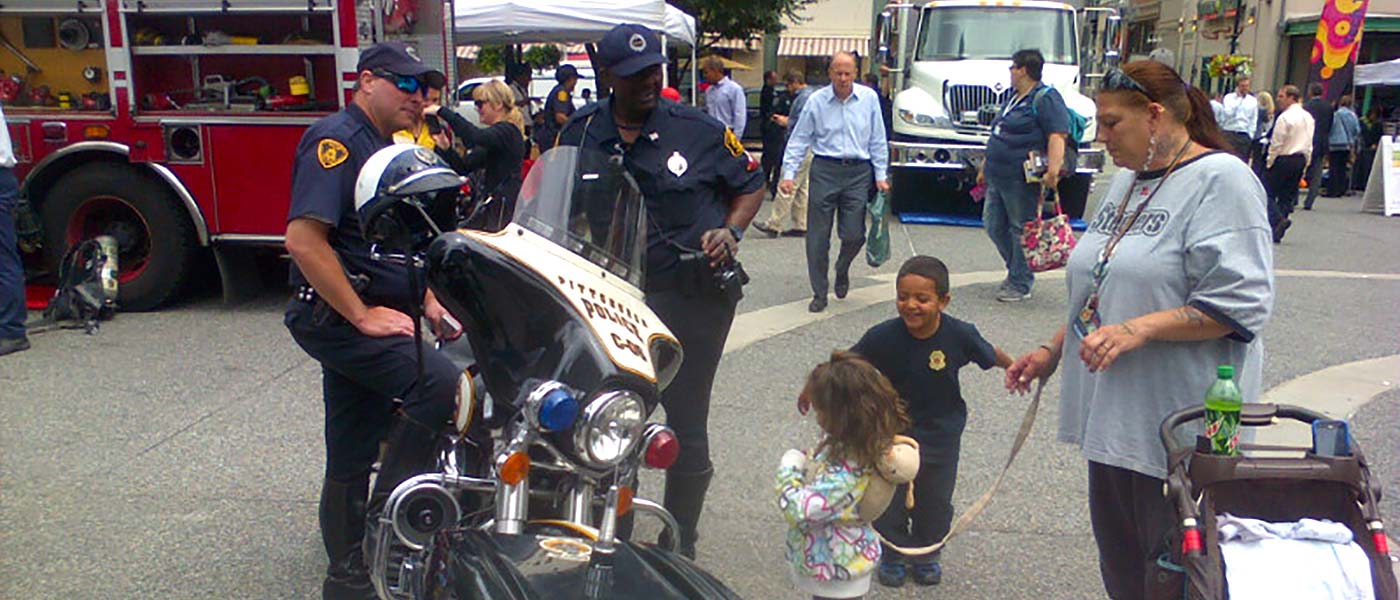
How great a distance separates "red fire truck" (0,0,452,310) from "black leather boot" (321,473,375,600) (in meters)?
4.39

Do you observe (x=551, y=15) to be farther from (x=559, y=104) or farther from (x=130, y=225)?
(x=130, y=225)

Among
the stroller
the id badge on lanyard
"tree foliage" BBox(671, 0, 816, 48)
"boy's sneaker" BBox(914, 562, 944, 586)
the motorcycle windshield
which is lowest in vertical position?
"boy's sneaker" BBox(914, 562, 944, 586)

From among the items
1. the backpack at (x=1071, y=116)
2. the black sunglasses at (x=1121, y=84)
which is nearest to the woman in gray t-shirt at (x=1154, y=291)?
the black sunglasses at (x=1121, y=84)

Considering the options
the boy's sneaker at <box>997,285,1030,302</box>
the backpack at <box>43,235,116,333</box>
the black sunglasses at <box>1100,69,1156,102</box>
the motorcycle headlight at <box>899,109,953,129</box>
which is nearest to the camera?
the black sunglasses at <box>1100,69,1156,102</box>

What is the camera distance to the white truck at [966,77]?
12969mm

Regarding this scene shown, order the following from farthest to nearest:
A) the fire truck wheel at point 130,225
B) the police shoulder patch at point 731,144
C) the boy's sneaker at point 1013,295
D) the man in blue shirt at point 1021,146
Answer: the boy's sneaker at point 1013,295 < the man in blue shirt at point 1021,146 < the fire truck wheel at point 130,225 < the police shoulder patch at point 731,144

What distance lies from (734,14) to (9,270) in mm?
19055

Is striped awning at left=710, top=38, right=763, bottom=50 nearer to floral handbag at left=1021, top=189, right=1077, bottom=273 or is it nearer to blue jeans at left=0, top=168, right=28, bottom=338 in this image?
floral handbag at left=1021, top=189, right=1077, bottom=273

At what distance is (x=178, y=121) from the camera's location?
7.52 metres

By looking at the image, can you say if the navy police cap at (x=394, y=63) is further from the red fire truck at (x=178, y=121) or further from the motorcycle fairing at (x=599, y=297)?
the red fire truck at (x=178, y=121)

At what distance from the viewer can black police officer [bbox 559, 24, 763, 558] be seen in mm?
3598

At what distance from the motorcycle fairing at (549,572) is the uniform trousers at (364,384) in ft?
2.47

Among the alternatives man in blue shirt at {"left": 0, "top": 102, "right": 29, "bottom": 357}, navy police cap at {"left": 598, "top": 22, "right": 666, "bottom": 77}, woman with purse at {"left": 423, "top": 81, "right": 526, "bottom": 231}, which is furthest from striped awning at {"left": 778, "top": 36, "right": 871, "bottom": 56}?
navy police cap at {"left": 598, "top": 22, "right": 666, "bottom": 77}

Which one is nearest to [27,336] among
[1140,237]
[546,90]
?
[1140,237]
